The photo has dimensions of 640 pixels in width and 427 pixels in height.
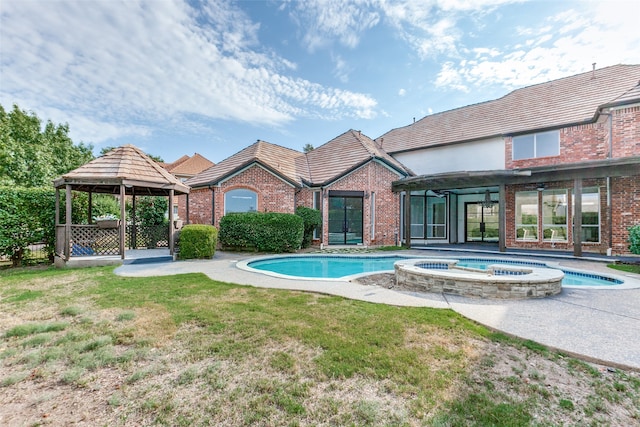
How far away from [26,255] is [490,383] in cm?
1523

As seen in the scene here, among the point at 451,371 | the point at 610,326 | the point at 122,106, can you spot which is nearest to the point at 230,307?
the point at 451,371

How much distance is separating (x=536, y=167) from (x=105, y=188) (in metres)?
18.9

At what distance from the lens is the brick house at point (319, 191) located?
1532 centimetres

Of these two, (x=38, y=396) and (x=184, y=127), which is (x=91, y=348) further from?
(x=184, y=127)

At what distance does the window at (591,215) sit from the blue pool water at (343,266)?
4.73 m

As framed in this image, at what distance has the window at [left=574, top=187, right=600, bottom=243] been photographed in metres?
13.0

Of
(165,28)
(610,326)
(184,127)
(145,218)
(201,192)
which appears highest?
(184,127)

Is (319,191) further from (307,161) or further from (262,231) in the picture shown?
(307,161)

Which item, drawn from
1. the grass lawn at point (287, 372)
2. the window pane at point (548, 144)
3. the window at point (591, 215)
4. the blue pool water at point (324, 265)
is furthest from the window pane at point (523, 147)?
the grass lawn at point (287, 372)

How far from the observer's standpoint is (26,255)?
10867mm

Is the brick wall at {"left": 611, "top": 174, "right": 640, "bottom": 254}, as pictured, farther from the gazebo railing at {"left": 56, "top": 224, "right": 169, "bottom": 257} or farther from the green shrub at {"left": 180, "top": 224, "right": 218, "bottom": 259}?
the gazebo railing at {"left": 56, "top": 224, "right": 169, "bottom": 257}

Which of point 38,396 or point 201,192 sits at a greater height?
point 201,192

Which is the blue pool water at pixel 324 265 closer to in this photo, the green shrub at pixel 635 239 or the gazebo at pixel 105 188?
the gazebo at pixel 105 188

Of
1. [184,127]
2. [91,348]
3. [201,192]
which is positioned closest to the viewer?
[91,348]
